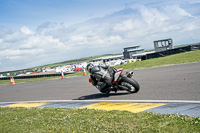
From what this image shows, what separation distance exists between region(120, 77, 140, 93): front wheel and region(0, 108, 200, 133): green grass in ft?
8.72

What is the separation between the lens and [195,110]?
5422 millimetres

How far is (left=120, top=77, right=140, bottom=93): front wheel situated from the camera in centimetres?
895

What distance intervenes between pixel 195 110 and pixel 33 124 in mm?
3585

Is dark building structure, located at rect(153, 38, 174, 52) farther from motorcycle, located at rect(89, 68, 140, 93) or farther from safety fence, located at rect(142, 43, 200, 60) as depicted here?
motorcycle, located at rect(89, 68, 140, 93)

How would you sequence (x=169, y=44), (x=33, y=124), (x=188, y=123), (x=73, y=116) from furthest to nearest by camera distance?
(x=169, y=44) → (x=73, y=116) → (x=33, y=124) → (x=188, y=123)

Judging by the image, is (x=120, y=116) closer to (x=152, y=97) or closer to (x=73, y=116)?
(x=73, y=116)

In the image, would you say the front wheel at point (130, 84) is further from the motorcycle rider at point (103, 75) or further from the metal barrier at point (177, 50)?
the metal barrier at point (177, 50)

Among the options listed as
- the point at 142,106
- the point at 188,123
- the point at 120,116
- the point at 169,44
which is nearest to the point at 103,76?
the point at 142,106

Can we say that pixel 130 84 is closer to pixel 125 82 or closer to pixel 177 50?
pixel 125 82

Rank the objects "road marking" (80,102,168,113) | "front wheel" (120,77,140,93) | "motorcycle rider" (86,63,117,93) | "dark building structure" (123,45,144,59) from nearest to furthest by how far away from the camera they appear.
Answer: "road marking" (80,102,168,113) → "front wheel" (120,77,140,93) → "motorcycle rider" (86,63,117,93) → "dark building structure" (123,45,144,59)

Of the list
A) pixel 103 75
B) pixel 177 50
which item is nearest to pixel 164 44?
pixel 177 50

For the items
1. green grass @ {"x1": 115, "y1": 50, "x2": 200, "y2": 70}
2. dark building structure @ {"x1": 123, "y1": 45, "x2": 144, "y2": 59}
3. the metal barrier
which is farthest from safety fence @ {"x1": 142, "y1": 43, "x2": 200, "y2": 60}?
dark building structure @ {"x1": 123, "y1": 45, "x2": 144, "y2": 59}

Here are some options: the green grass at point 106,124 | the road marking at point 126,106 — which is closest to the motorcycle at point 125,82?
the road marking at point 126,106

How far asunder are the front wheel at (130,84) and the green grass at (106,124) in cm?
266
